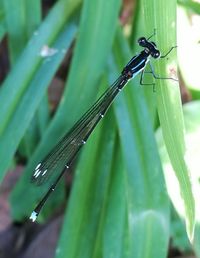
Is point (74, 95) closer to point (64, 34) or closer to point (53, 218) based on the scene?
point (64, 34)

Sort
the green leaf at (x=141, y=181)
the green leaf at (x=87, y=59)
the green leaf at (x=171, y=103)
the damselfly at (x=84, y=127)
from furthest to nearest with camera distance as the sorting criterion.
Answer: the green leaf at (x=87, y=59) < the damselfly at (x=84, y=127) < the green leaf at (x=141, y=181) < the green leaf at (x=171, y=103)

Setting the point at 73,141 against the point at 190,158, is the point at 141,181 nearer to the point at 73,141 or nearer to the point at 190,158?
the point at 190,158

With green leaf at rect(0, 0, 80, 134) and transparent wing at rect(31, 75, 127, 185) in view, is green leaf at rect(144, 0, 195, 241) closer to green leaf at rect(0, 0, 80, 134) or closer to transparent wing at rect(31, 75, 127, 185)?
transparent wing at rect(31, 75, 127, 185)

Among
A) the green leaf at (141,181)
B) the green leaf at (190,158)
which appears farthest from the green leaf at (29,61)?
the green leaf at (190,158)

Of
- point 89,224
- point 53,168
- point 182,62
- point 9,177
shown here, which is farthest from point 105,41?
point 9,177

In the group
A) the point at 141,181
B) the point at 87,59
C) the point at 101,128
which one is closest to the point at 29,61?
the point at 87,59

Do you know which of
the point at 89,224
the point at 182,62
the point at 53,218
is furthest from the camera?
the point at 53,218

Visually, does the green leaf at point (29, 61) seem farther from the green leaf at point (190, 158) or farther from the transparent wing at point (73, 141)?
the green leaf at point (190, 158)
